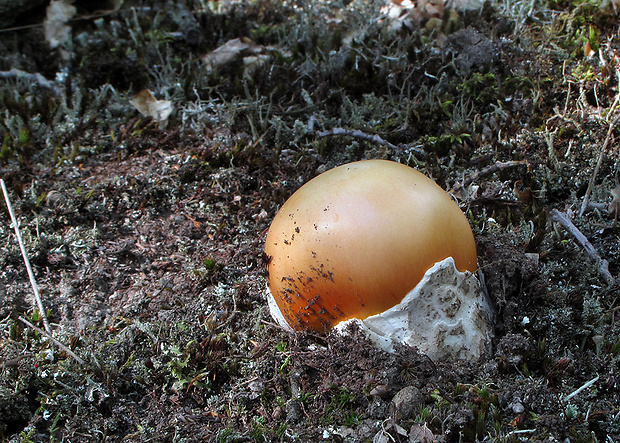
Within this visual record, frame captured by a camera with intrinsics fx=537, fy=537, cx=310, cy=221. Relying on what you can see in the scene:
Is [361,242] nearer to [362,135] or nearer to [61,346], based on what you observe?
[61,346]

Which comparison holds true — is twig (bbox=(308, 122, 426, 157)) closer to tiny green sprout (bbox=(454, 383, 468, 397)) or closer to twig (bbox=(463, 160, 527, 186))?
twig (bbox=(463, 160, 527, 186))

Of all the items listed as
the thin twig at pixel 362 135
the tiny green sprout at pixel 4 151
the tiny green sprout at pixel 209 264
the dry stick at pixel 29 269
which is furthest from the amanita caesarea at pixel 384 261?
the tiny green sprout at pixel 4 151

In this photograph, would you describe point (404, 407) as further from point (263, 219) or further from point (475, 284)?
point (263, 219)

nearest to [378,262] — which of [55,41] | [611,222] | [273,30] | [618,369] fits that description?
[618,369]

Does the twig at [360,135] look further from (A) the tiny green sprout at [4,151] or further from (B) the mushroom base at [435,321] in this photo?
(A) the tiny green sprout at [4,151]

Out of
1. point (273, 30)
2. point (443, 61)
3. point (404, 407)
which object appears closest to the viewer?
point (404, 407)
